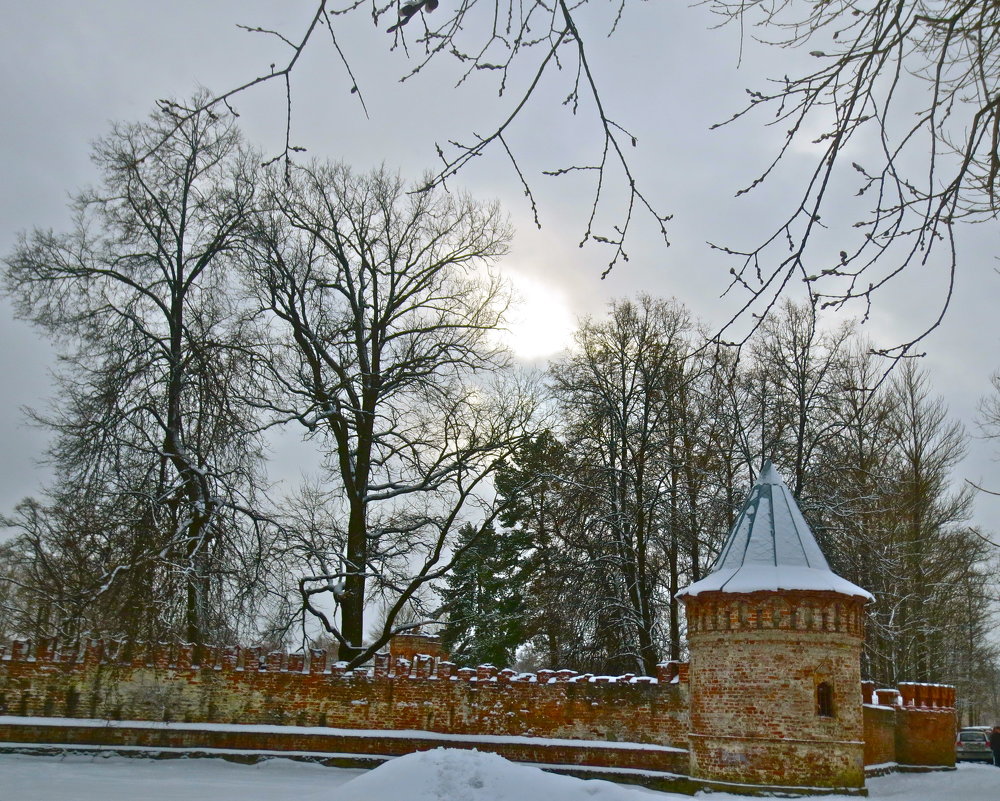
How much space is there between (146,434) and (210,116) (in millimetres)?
14448

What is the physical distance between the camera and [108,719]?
1542cm

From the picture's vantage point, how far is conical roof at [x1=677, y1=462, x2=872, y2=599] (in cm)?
1350

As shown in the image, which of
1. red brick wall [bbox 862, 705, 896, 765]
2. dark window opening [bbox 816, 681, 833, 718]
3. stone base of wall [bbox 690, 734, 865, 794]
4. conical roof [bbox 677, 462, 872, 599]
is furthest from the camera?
red brick wall [bbox 862, 705, 896, 765]

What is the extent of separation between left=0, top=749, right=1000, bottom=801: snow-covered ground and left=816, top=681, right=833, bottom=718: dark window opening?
1148 millimetres

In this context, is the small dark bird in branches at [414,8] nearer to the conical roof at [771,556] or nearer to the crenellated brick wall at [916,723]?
the conical roof at [771,556]

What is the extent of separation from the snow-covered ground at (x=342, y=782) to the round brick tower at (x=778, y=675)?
24.4 inches

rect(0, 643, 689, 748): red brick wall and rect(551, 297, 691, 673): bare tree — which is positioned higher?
rect(551, 297, 691, 673): bare tree

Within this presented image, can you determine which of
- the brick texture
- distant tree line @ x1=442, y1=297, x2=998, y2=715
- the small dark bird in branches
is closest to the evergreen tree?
distant tree line @ x1=442, y1=297, x2=998, y2=715

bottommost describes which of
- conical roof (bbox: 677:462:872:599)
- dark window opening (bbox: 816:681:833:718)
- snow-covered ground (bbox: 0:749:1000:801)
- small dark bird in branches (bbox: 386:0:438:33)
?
snow-covered ground (bbox: 0:749:1000:801)

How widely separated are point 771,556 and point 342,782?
720 cm

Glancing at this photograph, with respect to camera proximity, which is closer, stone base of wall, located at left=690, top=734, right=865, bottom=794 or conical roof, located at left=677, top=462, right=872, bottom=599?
stone base of wall, located at left=690, top=734, right=865, bottom=794

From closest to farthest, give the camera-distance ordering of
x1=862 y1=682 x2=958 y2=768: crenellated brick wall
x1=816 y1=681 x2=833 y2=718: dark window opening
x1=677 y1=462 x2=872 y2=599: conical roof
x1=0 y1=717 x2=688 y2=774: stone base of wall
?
1. x1=816 y1=681 x2=833 y2=718: dark window opening
2. x1=677 y1=462 x2=872 y2=599: conical roof
3. x1=0 y1=717 x2=688 y2=774: stone base of wall
4. x1=862 y1=682 x2=958 y2=768: crenellated brick wall

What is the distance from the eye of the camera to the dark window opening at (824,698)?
13.3 metres

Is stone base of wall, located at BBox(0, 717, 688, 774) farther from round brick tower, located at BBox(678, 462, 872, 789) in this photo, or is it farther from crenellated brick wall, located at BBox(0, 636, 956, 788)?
round brick tower, located at BBox(678, 462, 872, 789)
